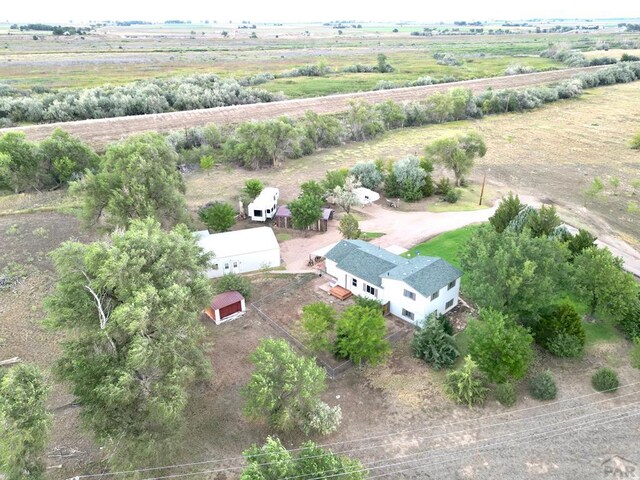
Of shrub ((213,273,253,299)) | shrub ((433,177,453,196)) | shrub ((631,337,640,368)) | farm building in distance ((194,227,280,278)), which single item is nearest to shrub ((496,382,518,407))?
shrub ((631,337,640,368))

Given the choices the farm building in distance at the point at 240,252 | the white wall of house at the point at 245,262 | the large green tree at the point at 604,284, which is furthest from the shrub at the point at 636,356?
the white wall of house at the point at 245,262

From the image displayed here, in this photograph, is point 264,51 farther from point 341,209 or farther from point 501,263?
point 501,263

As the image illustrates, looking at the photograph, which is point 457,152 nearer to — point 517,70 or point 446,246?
point 446,246

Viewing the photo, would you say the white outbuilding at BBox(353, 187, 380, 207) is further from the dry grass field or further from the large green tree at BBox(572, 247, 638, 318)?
the large green tree at BBox(572, 247, 638, 318)

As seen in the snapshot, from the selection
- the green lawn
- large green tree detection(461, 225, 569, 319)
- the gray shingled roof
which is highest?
large green tree detection(461, 225, 569, 319)

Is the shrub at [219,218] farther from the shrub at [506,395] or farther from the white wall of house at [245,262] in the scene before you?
the shrub at [506,395]

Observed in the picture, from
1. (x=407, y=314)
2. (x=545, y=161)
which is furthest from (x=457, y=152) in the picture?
(x=407, y=314)

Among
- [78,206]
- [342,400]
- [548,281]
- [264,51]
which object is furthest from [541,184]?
[264,51]
